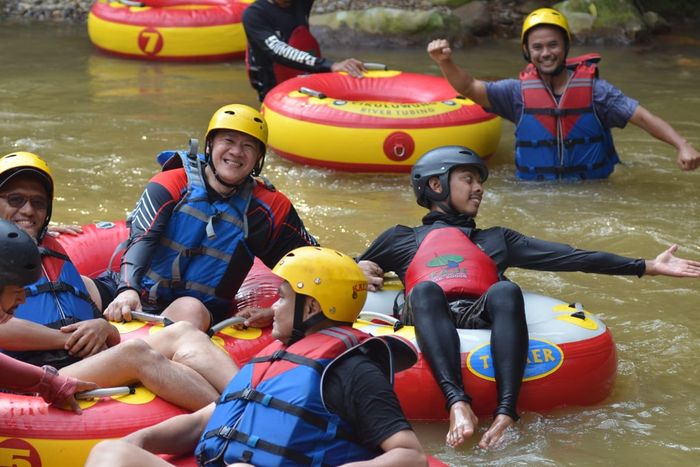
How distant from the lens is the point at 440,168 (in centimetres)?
523

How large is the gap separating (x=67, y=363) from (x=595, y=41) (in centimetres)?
952

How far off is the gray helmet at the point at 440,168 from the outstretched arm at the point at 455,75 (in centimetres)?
166

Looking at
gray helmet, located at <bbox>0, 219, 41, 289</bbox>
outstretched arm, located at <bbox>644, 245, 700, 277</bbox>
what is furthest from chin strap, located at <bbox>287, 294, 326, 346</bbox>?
outstretched arm, located at <bbox>644, 245, 700, 277</bbox>

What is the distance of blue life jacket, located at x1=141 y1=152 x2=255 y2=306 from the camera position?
4.89 meters

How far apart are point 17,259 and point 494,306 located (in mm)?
1940

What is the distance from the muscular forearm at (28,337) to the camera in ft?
13.3

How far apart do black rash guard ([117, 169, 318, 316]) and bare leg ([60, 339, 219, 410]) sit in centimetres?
74

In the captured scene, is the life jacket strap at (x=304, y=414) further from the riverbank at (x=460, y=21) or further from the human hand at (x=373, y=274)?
the riverbank at (x=460, y=21)

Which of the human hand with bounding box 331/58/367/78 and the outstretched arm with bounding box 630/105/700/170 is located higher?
the outstretched arm with bounding box 630/105/700/170

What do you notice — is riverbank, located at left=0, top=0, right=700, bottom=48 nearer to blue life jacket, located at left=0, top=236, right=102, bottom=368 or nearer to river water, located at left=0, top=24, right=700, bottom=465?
river water, located at left=0, top=24, right=700, bottom=465

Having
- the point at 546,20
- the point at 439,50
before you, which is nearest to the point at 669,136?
the point at 546,20

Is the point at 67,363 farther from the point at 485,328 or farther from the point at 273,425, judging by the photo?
the point at 485,328

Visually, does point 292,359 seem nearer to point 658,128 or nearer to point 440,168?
point 440,168

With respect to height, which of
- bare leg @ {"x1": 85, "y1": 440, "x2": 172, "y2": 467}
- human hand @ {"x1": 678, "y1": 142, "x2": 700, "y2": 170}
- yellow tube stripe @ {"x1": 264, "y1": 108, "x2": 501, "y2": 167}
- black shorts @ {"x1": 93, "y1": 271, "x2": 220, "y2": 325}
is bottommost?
yellow tube stripe @ {"x1": 264, "y1": 108, "x2": 501, "y2": 167}
